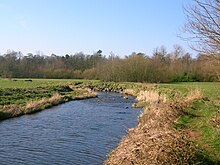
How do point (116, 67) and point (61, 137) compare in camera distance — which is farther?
point (116, 67)

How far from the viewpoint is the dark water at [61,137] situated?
1455cm

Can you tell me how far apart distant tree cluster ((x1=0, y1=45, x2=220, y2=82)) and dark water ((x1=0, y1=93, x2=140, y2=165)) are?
101 feet

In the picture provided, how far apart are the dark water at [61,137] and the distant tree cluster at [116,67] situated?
30.8 meters

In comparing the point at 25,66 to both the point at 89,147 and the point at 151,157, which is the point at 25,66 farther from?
the point at 151,157

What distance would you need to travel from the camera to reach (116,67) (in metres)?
71.9

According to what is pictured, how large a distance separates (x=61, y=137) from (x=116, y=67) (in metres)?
53.5

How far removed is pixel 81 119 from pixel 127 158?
17.0m

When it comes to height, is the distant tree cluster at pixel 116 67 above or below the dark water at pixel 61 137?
above

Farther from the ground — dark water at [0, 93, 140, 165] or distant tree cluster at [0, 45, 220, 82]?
distant tree cluster at [0, 45, 220, 82]

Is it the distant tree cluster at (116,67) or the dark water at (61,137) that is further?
the distant tree cluster at (116,67)

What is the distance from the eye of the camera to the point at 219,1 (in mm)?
14352

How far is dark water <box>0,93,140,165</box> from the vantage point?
14.6 meters

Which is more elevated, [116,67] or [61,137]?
[116,67]

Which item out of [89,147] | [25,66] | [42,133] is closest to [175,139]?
[89,147]
